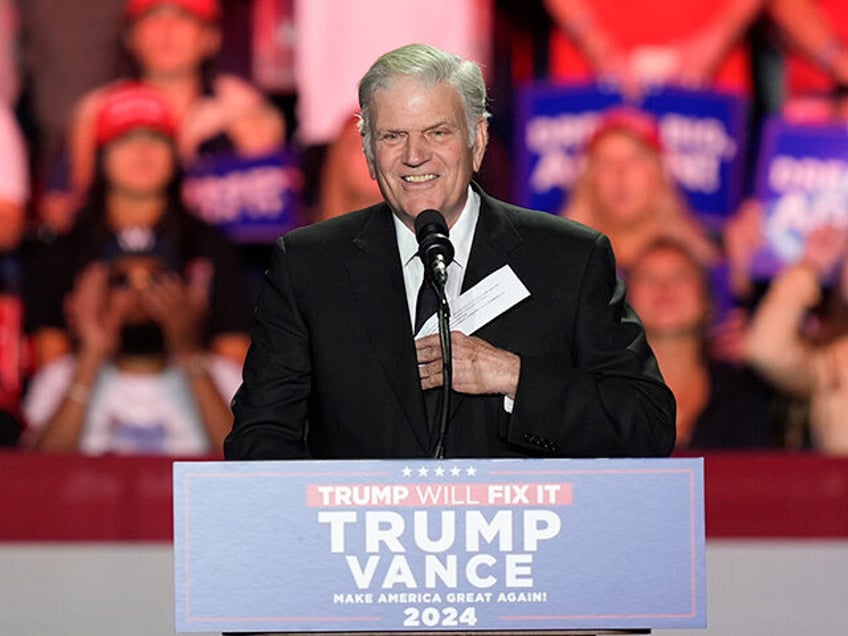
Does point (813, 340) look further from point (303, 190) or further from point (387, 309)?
point (387, 309)

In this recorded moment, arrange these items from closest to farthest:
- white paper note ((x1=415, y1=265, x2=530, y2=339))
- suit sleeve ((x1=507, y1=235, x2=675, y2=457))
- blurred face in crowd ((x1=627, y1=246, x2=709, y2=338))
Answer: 1. suit sleeve ((x1=507, y1=235, x2=675, y2=457))
2. white paper note ((x1=415, y1=265, x2=530, y2=339))
3. blurred face in crowd ((x1=627, y1=246, x2=709, y2=338))

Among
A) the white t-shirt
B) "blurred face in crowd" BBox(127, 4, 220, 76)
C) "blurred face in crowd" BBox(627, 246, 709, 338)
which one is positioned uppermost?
"blurred face in crowd" BBox(127, 4, 220, 76)

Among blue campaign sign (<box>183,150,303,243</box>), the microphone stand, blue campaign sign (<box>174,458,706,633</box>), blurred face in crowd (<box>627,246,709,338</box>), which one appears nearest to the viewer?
blue campaign sign (<box>174,458,706,633</box>)

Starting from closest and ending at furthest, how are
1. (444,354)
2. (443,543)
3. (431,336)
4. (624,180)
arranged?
(443,543), (444,354), (431,336), (624,180)

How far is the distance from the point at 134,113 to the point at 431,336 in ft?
11.5

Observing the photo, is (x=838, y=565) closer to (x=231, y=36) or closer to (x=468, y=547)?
(x=231, y=36)

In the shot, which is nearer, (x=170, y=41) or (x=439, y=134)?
(x=439, y=134)

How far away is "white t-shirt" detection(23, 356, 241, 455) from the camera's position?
5125 mm

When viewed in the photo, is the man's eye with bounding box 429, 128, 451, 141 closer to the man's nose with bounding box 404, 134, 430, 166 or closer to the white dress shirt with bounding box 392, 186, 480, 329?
the man's nose with bounding box 404, 134, 430, 166

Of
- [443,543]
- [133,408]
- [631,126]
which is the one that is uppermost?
[631,126]

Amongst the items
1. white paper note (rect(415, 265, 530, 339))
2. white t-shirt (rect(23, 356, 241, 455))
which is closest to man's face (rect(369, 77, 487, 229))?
white paper note (rect(415, 265, 530, 339))

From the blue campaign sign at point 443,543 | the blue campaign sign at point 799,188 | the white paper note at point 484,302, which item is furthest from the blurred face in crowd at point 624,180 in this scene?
the blue campaign sign at point 443,543

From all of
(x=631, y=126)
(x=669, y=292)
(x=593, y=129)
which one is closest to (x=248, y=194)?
(x=593, y=129)

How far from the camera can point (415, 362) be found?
6.51ft
